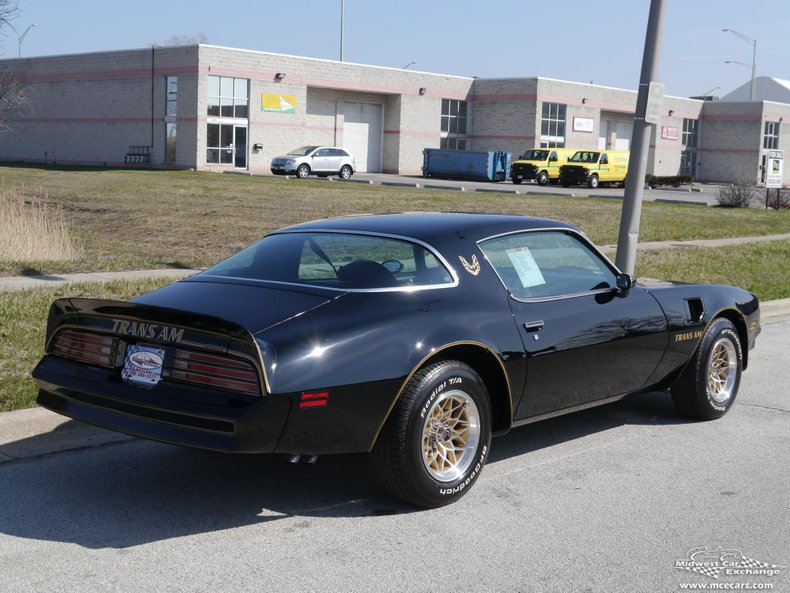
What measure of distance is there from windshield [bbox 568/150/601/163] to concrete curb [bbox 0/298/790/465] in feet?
161

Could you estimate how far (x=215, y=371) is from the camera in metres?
4.65

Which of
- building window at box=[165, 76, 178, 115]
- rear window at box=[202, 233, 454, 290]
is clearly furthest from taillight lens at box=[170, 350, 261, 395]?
building window at box=[165, 76, 178, 115]

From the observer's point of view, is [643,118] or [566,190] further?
[566,190]

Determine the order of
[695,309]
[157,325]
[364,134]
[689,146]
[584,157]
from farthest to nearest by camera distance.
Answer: [689,146] → [364,134] → [584,157] → [695,309] → [157,325]

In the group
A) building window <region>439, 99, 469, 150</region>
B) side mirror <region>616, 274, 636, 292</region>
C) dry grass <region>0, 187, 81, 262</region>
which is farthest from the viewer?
building window <region>439, 99, 469, 150</region>

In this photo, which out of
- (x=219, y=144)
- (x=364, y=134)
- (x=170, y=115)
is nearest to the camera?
(x=219, y=144)

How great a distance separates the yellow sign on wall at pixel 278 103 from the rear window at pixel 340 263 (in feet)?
165

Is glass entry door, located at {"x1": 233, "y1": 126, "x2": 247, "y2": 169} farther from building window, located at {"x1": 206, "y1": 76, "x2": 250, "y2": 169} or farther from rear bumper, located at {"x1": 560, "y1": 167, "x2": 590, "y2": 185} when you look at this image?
rear bumper, located at {"x1": 560, "y1": 167, "x2": 590, "y2": 185}

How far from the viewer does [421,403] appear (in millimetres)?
4945

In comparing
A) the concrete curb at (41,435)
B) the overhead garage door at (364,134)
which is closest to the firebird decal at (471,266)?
the concrete curb at (41,435)

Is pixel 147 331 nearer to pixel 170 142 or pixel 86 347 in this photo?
pixel 86 347

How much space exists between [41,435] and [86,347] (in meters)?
1.18

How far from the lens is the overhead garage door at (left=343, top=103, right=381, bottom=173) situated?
2445 inches


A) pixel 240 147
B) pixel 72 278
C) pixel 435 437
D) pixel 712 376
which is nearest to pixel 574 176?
pixel 240 147
